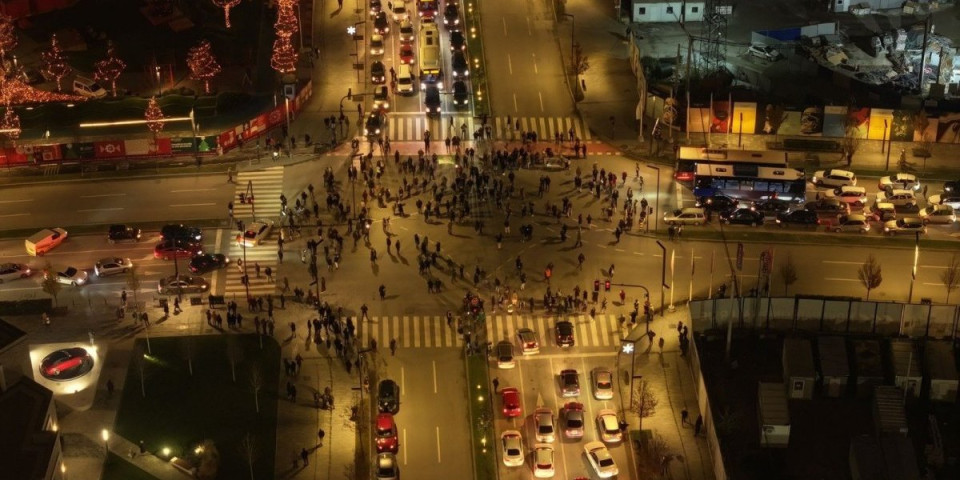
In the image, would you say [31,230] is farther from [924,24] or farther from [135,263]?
[924,24]

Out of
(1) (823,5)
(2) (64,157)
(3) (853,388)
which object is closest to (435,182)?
(2) (64,157)

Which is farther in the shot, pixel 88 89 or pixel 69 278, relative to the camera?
pixel 88 89

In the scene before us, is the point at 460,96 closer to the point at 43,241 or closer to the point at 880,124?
the point at 880,124

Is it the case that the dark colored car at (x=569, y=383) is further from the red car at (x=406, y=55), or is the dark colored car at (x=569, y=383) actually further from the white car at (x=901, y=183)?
the red car at (x=406, y=55)

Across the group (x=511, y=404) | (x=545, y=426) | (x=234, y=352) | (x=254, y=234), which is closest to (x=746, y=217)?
(x=511, y=404)

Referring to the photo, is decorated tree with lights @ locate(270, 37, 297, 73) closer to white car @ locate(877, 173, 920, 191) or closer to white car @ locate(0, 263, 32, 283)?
white car @ locate(0, 263, 32, 283)

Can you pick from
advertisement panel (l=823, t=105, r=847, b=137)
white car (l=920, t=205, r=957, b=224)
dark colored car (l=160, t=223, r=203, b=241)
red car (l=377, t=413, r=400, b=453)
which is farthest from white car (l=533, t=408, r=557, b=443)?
advertisement panel (l=823, t=105, r=847, b=137)

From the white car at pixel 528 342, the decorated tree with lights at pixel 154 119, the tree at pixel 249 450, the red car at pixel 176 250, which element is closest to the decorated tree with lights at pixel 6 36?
the decorated tree with lights at pixel 154 119
